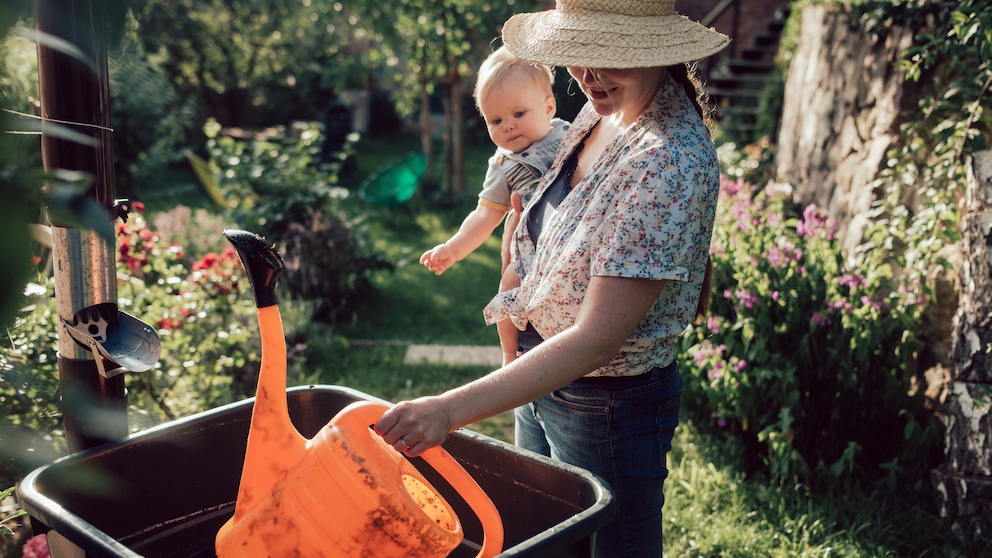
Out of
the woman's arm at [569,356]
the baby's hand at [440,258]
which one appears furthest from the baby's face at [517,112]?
the woman's arm at [569,356]

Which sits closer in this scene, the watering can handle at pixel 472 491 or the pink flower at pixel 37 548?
the pink flower at pixel 37 548

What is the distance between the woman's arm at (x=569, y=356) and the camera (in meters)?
1.28

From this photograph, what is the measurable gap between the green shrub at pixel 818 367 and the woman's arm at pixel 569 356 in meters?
1.71

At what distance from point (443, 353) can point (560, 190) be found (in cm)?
309

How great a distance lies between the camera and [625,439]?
5.28ft

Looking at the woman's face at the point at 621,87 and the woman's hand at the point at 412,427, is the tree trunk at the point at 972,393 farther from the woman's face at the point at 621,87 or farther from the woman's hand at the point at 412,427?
the woman's hand at the point at 412,427

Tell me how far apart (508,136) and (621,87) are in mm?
688

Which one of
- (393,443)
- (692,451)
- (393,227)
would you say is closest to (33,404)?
(393,443)

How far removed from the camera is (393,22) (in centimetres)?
835

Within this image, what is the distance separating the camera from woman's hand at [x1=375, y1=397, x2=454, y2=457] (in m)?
1.22

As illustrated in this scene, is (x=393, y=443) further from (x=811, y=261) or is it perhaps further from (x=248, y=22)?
(x=248, y=22)

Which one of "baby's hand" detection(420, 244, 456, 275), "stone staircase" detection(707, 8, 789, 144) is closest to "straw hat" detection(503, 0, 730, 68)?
"baby's hand" detection(420, 244, 456, 275)

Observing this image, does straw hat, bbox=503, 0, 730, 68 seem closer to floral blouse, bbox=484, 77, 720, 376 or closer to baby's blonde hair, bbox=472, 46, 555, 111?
floral blouse, bbox=484, 77, 720, 376

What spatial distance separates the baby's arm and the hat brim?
2.05 feet
